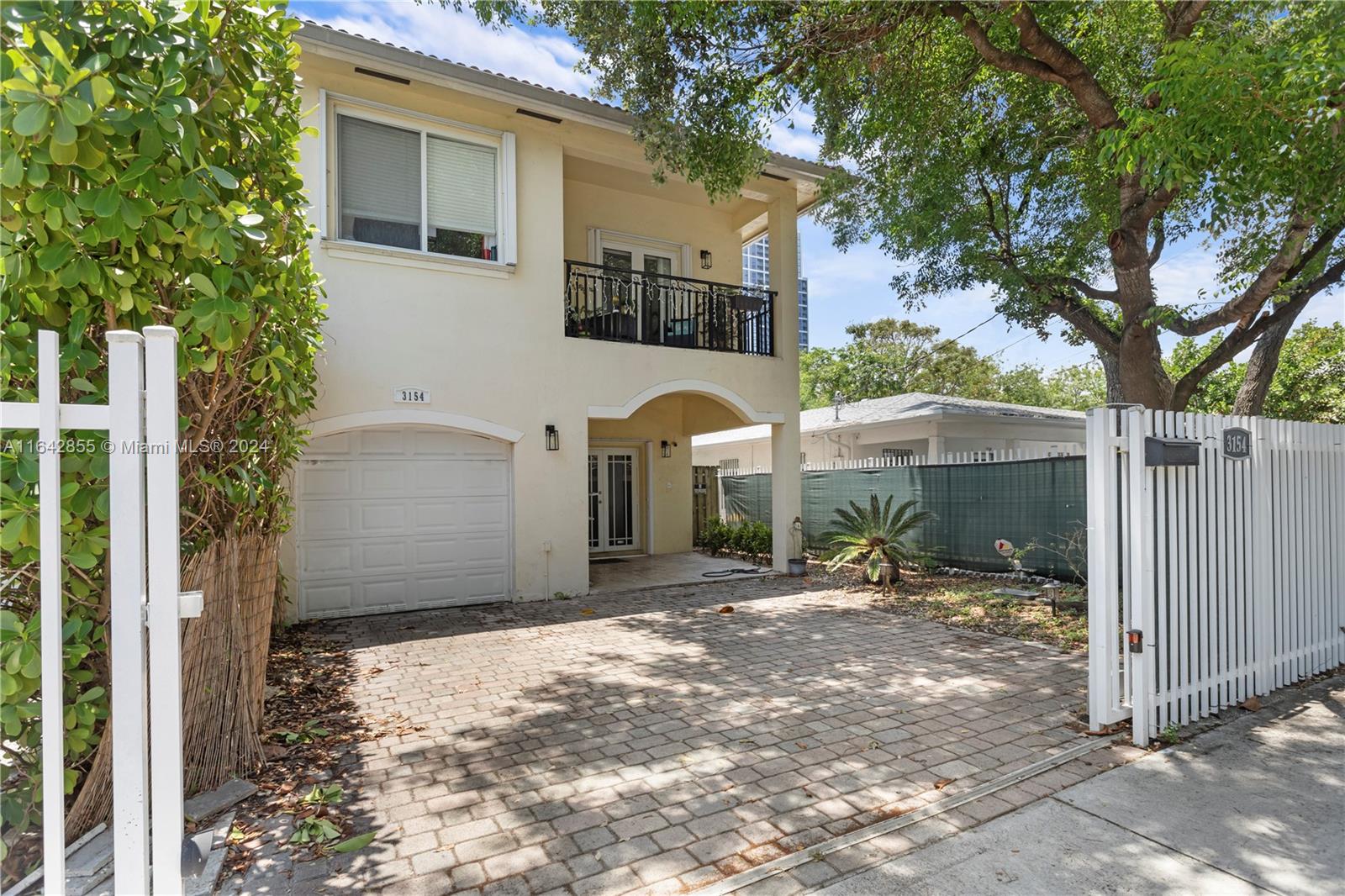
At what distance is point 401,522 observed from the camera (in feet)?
28.0

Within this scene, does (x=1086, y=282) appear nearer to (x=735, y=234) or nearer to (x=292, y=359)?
(x=735, y=234)

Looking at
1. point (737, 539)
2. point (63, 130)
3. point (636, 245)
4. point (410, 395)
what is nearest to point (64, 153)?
point (63, 130)

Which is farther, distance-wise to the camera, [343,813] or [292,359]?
[292,359]

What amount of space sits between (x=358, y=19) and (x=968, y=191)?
8118 mm

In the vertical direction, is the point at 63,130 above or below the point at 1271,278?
below

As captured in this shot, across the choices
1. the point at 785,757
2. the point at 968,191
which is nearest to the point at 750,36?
the point at 968,191

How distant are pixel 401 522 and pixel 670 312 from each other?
549 centimetres

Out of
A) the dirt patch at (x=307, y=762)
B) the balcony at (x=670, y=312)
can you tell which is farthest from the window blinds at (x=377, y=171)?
the dirt patch at (x=307, y=762)

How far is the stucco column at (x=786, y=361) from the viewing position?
11.3m

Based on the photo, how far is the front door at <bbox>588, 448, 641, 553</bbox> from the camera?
13289mm

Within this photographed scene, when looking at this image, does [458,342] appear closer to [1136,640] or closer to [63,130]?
[63,130]

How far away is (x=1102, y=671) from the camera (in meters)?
4.34

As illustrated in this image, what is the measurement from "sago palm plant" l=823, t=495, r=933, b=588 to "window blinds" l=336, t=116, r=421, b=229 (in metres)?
7.65

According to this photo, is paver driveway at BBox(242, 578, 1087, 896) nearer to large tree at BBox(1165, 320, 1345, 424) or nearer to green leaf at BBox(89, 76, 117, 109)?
green leaf at BBox(89, 76, 117, 109)
